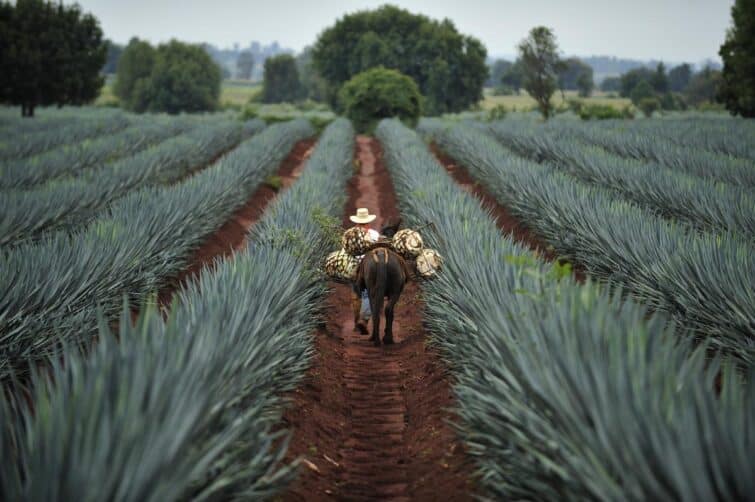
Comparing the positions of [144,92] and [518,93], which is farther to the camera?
[518,93]

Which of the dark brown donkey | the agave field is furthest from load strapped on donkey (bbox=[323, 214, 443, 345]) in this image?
the agave field

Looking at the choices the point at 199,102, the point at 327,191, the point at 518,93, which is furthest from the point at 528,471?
the point at 518,93

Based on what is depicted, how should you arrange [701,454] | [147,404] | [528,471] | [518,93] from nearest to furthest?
[701,454] < [147,404] < [528,471] < [518,93]

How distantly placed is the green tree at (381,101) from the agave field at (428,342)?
36751mm

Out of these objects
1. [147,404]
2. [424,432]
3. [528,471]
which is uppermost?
[147,404]

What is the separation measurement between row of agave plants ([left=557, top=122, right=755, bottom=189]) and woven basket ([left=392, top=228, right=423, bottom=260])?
639 centimetres

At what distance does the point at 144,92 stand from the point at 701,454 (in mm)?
79163

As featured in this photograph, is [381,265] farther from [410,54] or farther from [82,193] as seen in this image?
[410,54]

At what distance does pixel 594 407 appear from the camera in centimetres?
345

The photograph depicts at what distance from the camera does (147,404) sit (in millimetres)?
3555

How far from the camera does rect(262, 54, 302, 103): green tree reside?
369 feet

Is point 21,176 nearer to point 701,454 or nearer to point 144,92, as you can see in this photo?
point 701,454

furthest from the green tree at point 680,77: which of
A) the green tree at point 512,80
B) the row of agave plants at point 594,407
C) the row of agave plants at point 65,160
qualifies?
the row of agave plants at point 594,407

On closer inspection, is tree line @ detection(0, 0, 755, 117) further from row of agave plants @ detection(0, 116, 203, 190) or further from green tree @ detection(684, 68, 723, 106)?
row of agave plants @ detection(0, 116, 203, 190)
